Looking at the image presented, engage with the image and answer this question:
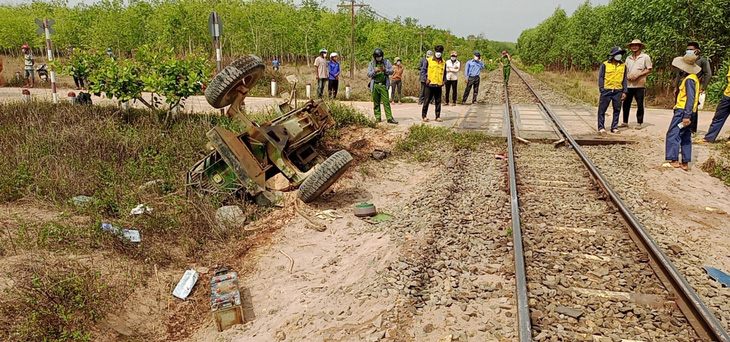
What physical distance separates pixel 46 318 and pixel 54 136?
573cm

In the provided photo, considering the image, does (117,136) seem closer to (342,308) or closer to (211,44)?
(342,308)

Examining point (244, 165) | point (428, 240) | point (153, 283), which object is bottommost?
point (153, 283)

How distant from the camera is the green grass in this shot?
9.36 metres

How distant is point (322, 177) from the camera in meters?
6.13

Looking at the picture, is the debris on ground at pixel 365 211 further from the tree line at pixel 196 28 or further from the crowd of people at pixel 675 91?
the tree line at pixel 196 28

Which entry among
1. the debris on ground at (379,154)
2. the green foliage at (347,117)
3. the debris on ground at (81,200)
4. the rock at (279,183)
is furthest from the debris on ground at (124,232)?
the green foliage at (347,117)

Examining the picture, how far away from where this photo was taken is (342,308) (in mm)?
3826

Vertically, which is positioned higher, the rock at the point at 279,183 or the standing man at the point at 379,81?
the standing man at the point at 379,81

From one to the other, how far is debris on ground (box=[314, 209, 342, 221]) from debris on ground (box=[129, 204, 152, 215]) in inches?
89.6

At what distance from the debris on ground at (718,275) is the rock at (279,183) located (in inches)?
199

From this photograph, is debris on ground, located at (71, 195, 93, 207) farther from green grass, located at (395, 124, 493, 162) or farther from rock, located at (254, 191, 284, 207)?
green grass, located at (395, 124, 493, 162)

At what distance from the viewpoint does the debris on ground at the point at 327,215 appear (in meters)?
6.17

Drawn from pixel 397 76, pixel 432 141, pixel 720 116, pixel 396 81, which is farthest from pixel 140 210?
pixel 396 81

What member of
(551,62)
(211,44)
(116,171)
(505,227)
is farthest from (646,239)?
(551,62)
